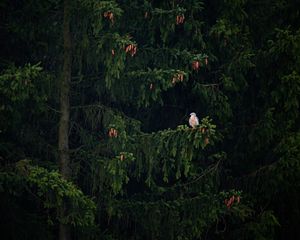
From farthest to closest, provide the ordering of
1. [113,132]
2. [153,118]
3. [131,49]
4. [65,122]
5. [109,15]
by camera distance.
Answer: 1. [153,118]
2. [65,122]
3. [113,132]
4. [131,49]
5. [109,15]

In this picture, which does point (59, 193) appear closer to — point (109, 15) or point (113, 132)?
point (113, 132)

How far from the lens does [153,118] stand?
45.0ft

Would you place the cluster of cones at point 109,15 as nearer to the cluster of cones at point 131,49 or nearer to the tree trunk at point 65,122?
the cluster of cones at point 131,49

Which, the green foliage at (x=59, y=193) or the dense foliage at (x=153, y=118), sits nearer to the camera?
the green foliage at (x=59, y=193)

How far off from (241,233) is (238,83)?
316 centimetres

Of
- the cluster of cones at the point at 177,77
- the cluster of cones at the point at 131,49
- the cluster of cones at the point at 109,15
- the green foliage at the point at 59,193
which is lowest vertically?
→ the green foliage at the point at 59,193

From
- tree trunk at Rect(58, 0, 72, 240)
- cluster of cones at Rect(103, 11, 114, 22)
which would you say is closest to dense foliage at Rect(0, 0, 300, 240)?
cluster of cones at Rect(103, 11, 114, 22)

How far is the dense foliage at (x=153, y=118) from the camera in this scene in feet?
37.4

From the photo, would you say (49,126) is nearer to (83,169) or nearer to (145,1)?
(83,169)

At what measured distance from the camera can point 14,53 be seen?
42.0 feet

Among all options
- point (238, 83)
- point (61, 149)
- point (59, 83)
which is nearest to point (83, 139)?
point (61, 149)

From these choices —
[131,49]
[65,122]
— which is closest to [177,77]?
[131,49]

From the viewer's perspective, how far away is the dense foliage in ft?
37.4

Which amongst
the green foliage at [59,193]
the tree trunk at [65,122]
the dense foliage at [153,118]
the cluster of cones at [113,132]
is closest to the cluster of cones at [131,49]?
the dense foliage at [153,118]
